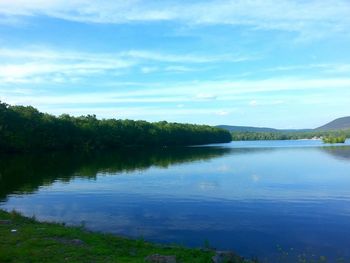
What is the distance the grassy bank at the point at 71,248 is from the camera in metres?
14.4

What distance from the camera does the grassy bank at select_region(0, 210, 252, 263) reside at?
1436 cm

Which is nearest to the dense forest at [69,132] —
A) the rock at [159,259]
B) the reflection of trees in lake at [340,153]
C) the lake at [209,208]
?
the lake at [209,208]

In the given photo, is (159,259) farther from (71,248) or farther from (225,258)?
(71,248)

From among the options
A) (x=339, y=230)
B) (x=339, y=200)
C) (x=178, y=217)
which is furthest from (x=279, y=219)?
(x=339, y=200)

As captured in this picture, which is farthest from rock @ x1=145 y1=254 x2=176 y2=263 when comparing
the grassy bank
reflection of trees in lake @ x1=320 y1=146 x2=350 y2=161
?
reflection of trees in lake @ x1=320 y1=146 x2=350 y2=161

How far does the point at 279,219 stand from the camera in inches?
1059

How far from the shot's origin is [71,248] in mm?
15703

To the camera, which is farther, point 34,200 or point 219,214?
point 34,200

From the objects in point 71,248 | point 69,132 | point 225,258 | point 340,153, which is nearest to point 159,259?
point 225,258

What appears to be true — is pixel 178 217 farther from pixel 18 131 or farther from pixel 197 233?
pixel 18 131

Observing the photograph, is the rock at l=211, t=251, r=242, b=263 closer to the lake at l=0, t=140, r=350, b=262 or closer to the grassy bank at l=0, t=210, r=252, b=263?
the grassy bank at l=0, t=210, r=252, b=263

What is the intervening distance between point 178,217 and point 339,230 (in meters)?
10.8

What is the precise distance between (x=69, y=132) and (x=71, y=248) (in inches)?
4938

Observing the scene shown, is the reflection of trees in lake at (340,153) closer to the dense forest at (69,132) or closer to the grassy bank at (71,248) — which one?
the grassy bank at (71,248)
